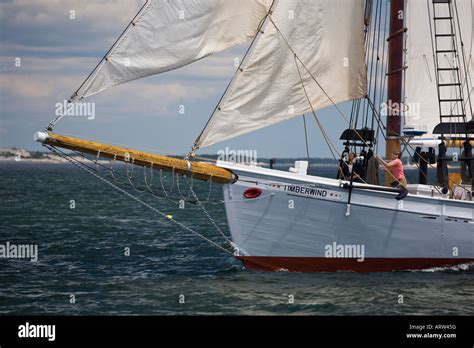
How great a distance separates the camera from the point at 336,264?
26188 millimetres

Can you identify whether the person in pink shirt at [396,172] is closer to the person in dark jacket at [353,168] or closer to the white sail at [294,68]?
the person in dark jacket at [353,168]

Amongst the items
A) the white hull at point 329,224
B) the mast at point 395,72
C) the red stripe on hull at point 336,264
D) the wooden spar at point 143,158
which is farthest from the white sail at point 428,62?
the wooden spar at point 143,158

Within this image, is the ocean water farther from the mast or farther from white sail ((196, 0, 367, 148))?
the mast

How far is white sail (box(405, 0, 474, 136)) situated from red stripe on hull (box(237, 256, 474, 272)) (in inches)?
278

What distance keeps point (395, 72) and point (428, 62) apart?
6.11 meters

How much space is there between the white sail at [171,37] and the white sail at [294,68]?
2.78 feet

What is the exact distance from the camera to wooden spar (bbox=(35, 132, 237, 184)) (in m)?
23.2

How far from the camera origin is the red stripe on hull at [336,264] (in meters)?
25.8

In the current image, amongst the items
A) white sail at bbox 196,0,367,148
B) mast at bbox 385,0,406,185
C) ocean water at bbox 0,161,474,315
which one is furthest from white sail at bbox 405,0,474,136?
ocean water at bbox 0,161,474,315

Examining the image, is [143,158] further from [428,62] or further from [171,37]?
[428,62]

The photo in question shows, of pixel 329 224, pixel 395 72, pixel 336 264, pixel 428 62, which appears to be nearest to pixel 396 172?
pixel 329 224
